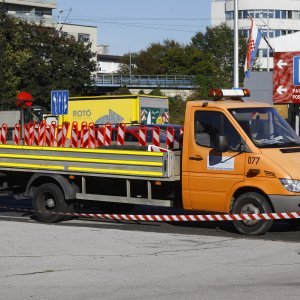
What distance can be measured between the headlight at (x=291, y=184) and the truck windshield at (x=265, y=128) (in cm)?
73

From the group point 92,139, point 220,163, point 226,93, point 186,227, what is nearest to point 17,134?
point 92,139

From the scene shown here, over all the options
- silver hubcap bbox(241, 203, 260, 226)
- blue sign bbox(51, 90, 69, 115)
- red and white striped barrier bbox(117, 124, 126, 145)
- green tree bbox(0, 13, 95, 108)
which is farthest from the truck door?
green tree bbox(0, 13, 95, 108)

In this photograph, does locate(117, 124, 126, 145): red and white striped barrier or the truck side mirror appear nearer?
the truck side mirror

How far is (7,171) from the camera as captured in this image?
1622 cm

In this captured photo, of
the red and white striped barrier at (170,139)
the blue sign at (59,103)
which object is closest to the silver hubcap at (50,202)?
the red and white striped barrier at (170,139)

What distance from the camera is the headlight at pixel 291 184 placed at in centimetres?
1317

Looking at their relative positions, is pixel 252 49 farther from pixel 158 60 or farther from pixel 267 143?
pixel 158 60

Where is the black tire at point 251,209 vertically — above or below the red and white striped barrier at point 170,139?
below

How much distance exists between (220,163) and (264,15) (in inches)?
4192

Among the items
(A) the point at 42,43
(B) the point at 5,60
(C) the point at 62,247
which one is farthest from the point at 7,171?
(A) the point at 42,43

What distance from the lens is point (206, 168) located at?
14.0 m

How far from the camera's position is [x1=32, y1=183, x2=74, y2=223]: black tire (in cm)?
1555

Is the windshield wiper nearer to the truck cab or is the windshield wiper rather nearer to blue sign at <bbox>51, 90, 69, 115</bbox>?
the truck cab

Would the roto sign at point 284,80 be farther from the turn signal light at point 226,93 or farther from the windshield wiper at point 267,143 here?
the windshield wiper at point 267,143
